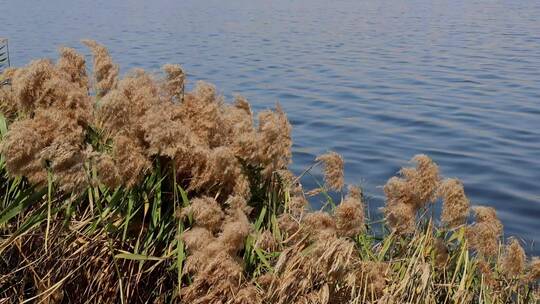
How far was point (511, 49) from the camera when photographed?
24.1 m

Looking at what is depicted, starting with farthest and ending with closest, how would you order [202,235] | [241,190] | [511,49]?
[511,49] → [241,190] → [202,235]

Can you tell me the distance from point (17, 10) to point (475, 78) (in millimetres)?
35354

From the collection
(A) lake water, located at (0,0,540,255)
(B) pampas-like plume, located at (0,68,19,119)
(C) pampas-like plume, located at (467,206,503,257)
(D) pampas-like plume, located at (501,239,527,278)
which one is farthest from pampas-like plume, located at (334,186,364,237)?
(B) pampas-like plume, located at (0,68,19,119)

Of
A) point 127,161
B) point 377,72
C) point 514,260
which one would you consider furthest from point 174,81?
point 377,72

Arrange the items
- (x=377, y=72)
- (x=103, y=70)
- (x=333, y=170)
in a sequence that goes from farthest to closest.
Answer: (x=377, y=72)
(x=103, y=70)
(x=333, y=170)

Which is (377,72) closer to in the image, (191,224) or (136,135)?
(136,135)

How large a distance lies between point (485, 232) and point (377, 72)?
16.7 meters

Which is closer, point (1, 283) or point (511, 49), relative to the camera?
point (1, 283)

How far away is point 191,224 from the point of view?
4039 mm

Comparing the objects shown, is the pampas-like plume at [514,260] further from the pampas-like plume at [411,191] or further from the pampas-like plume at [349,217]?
the pampas-like plume at [349,217]

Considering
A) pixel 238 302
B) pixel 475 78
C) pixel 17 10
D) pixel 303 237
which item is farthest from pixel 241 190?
pixel 17 10

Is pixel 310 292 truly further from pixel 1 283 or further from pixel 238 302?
pixel 1 283

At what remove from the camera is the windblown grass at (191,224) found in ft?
12.3

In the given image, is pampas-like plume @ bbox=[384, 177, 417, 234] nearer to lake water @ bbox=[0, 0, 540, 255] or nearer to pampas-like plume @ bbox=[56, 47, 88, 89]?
lake water @ bbox=[0, 0, 540, 255]
